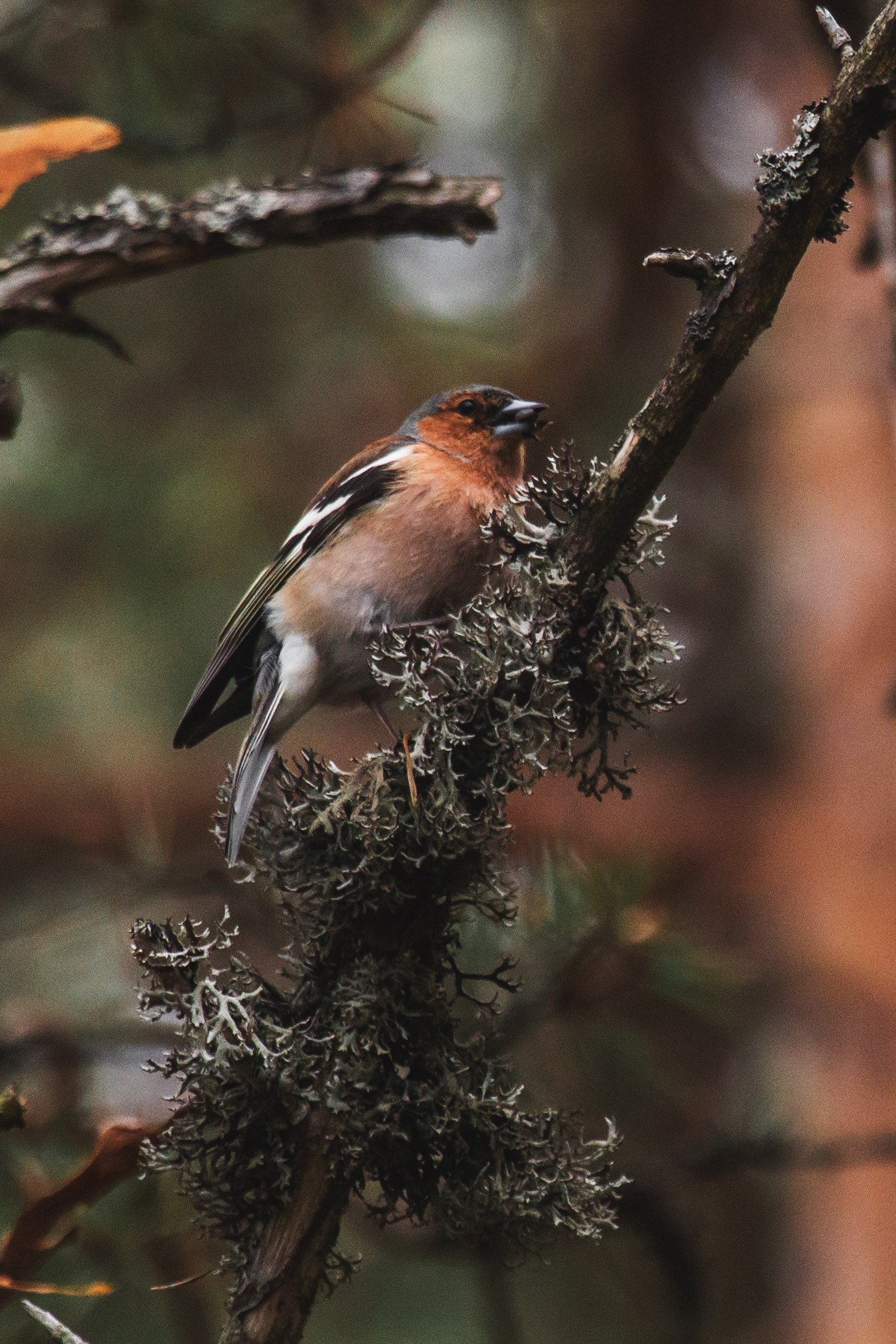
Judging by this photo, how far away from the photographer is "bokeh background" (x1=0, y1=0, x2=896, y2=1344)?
3365 millimetres

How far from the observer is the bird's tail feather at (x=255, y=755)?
2.36m

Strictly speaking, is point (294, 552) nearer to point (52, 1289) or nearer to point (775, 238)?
point (775, 238)

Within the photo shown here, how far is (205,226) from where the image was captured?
102 inches

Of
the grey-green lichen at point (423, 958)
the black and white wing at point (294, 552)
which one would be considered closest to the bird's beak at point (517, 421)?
the black and white wing at point (294, 552)

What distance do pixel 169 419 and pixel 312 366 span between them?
79 centimetres

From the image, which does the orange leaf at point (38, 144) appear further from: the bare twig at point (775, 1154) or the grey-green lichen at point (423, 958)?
the bare twig at point (775, 1154)

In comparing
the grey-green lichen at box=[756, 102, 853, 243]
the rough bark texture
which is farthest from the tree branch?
the rough bark texture

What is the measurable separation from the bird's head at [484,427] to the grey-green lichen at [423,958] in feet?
4.82

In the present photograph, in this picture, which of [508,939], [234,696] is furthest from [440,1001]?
[234,696]

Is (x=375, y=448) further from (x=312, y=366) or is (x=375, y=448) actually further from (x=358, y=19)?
(x=312, y=366)

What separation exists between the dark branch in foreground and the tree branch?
1170 mm

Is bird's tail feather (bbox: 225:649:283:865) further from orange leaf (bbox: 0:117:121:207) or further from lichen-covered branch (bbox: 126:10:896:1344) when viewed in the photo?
orange leaf (bbox: 0:117:121:207)

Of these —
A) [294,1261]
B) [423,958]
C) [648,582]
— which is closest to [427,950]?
[423,958]

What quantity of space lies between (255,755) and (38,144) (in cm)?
147
